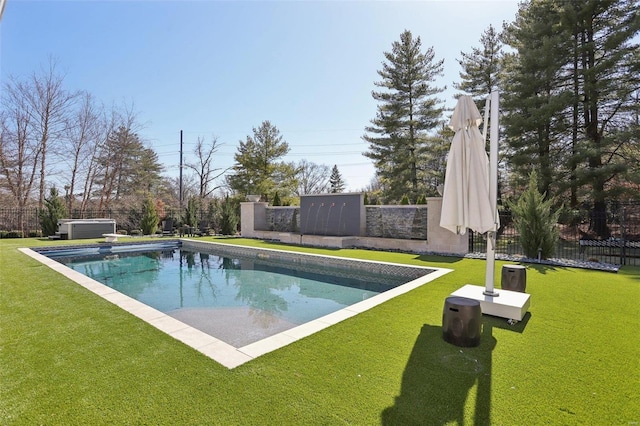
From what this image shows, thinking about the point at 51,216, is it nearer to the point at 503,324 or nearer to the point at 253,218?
the point at 253,218

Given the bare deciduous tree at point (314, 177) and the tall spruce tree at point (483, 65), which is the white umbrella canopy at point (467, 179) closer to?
the tall spruce tree at point (483, 65)

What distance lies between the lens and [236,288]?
7.62 meters

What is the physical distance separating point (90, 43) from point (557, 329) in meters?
15.2

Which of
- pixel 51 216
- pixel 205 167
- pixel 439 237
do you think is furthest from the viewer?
pixel 205 167

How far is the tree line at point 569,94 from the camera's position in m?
13.2

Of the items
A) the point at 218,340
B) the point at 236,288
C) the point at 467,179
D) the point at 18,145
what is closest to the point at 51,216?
the point at 18,145

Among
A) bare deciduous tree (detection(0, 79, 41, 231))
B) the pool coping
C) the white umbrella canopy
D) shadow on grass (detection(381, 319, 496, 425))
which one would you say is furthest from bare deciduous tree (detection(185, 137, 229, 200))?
shadow on grass (detection(381, 319, 496, 425))

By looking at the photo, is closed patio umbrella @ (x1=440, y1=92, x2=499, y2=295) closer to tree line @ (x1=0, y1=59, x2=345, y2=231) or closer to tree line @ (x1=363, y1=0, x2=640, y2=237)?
tree line @ (x1=363, y1=0, x2=640, y2=237)

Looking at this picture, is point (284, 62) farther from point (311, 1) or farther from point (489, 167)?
point (489, 167)

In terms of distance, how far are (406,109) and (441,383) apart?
21.8 metres

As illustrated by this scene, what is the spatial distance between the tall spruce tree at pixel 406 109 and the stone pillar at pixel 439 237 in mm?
11017

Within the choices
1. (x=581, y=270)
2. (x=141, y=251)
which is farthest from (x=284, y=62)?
(x=581, y=270)

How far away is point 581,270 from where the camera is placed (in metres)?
7.01

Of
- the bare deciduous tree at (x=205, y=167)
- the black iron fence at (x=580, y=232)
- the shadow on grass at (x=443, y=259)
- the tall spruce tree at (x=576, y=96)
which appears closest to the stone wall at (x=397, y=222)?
the black iron fence at (x=580, y=232)
